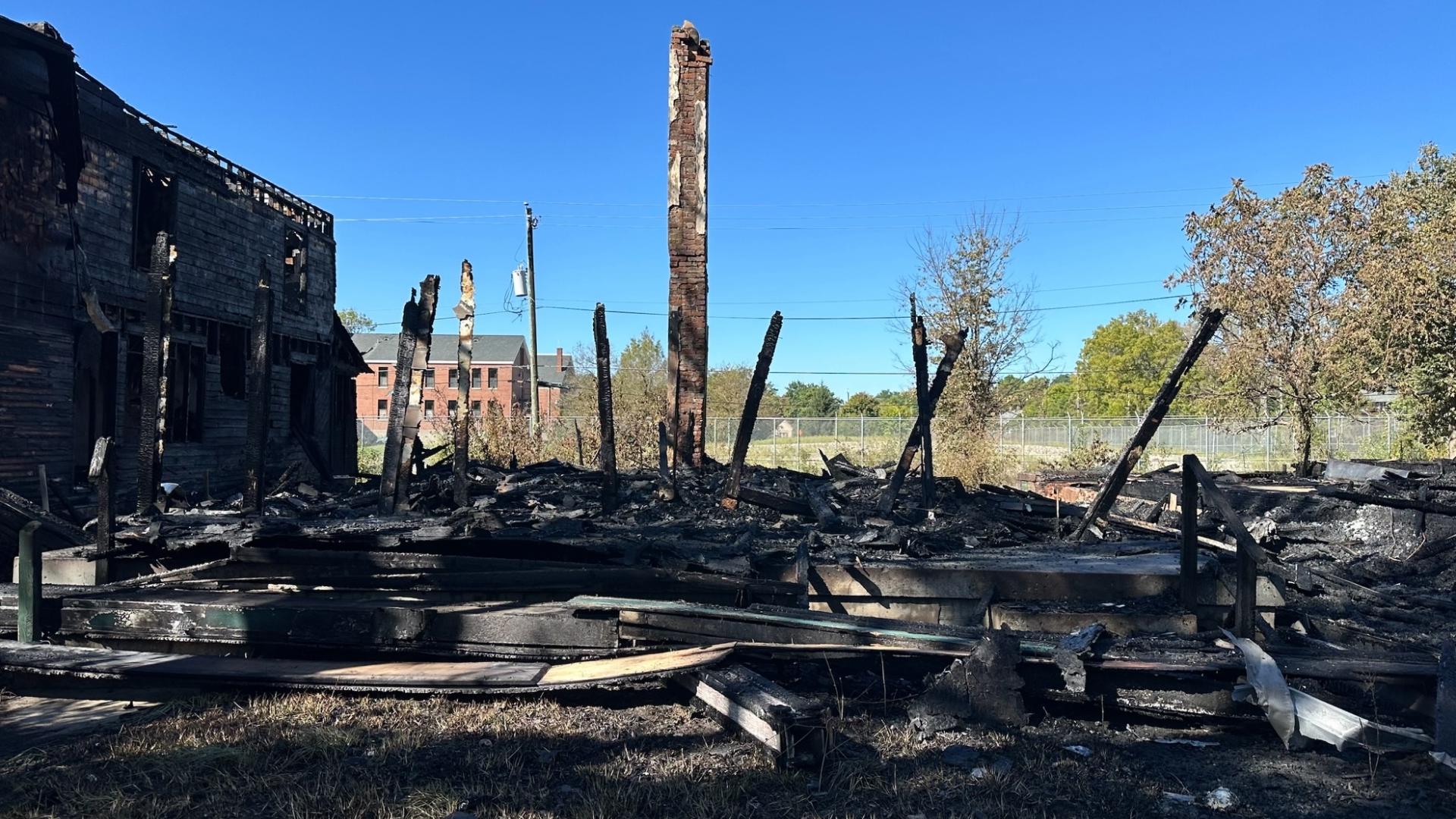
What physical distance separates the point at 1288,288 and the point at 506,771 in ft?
69.2

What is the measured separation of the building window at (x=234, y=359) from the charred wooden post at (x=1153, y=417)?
14.1 metres

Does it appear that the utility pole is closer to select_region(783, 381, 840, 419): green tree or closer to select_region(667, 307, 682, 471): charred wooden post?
select_region(667, 307, 682, 471): charred wooden post

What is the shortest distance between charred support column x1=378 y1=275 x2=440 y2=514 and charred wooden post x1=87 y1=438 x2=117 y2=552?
101 inches

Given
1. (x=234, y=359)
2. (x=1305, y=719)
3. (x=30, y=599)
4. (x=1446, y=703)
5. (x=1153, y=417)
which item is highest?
(x=234, y=359)

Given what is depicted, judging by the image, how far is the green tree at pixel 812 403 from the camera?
70.1m

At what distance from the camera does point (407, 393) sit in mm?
8727

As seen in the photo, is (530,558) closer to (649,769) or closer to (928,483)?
(649,769)

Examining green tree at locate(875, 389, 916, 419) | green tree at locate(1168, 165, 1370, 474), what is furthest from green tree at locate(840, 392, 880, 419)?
green tree at locate(1168, 165, 1370, 474)

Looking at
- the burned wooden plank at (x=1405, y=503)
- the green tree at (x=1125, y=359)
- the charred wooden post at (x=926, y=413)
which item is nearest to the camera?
the burned wooden plank at (x=1405, y=503)

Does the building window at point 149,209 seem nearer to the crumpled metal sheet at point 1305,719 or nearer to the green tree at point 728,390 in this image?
the crumpled metal sheet at point 1305,719

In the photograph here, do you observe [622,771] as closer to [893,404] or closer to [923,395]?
[923,395]

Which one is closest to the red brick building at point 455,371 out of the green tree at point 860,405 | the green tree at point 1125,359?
the green tree at point 860,405

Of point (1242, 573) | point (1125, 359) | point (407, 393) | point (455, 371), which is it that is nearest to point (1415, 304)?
point (1242, 573)

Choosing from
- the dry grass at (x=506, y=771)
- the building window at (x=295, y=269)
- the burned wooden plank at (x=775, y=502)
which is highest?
the building window at (x=295, y=269)
